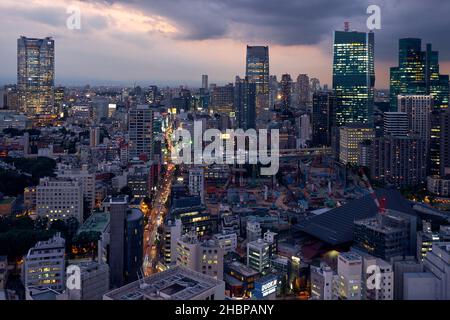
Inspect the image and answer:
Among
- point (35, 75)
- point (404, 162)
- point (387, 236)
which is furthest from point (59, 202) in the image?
point (35, 75)

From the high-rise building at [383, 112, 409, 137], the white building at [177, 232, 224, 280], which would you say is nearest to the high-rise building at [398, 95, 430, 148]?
the high-rise building at [383, 112, 409, 137]

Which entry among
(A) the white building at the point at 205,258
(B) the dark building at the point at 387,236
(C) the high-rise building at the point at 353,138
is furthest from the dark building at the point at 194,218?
(C) the high-rise building at the point at 353,138

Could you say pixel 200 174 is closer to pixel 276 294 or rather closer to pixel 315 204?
pixel 315 204

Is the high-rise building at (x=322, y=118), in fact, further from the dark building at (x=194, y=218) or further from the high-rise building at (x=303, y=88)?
the dark building at (x=194, y=218)

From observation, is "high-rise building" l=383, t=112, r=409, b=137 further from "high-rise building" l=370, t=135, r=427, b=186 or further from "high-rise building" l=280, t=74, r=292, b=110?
"high-rise building" l=280, t=74, r=292, b=110

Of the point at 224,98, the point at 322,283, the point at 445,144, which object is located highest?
the point at 224,98

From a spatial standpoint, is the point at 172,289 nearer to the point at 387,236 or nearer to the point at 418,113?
the point at 387,236
